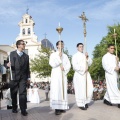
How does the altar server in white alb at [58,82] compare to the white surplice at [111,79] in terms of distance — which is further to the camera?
the white surplice at [111,79]

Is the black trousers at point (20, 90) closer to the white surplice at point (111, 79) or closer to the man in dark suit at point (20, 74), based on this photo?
the man in dark suit at point (20, 74)

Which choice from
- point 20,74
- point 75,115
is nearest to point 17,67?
point 20,74

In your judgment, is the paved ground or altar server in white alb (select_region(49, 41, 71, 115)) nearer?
the paved ground

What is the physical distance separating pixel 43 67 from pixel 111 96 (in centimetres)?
3942

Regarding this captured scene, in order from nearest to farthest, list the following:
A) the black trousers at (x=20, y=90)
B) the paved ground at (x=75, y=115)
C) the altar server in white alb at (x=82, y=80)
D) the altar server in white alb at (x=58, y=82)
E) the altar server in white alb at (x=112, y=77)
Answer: the paved ground at (x=75, y=115) → the black trousers at (x=20, y=90) → the altar server in white alb at (x=58, y=82) → the altar server in white alb at (x=82, y=80) → the altar server in white alb at (x=112, y=77)

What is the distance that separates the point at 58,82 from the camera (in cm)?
974

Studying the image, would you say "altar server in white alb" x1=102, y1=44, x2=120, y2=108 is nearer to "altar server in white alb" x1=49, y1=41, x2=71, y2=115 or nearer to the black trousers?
"altar server in white alb" x1=49, y1=41, x2=71, y2=115

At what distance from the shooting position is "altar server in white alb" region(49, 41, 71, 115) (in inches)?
377

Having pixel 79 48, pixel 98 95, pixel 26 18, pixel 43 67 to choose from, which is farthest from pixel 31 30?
pixel 79 48

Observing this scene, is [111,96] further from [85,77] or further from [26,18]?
[26,18]

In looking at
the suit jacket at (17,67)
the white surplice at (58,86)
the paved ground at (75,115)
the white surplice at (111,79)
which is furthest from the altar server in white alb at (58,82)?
the white surplice at (111,79)

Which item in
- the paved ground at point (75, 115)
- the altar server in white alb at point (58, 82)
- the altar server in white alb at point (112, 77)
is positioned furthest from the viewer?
the altar server in white alb at point (112, 77)

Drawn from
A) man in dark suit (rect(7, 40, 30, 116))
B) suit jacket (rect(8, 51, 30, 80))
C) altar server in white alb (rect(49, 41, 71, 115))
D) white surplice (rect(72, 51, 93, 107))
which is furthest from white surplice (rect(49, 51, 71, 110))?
suit jacket (rect(8, 51, 30, 80))

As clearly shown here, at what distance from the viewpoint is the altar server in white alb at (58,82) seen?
959cm
